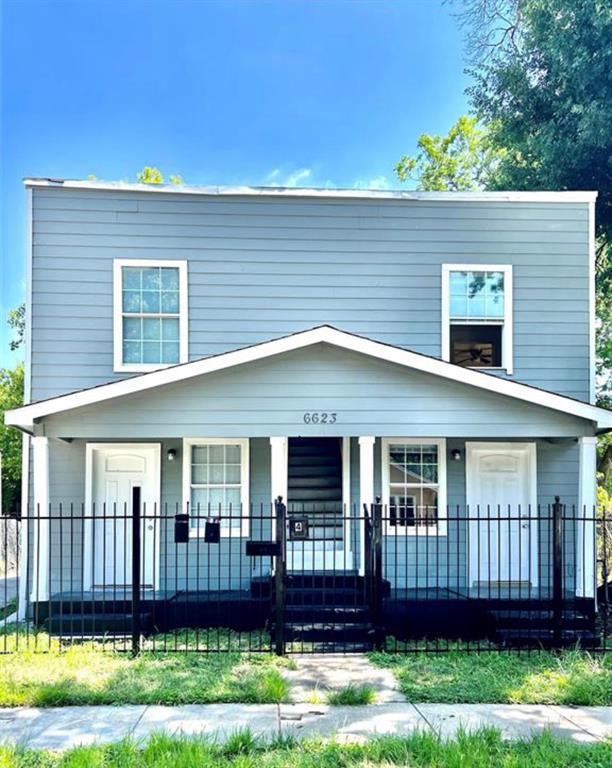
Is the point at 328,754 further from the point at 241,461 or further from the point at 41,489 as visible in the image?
the point at 41,489

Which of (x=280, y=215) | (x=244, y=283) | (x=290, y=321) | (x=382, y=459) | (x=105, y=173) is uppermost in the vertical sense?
(x=105, y=173)

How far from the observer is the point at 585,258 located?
31.0 ft

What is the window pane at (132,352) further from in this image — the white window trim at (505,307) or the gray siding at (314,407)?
the white window trim at (505,307)

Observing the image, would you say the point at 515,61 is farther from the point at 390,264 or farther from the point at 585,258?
the point at 390,264

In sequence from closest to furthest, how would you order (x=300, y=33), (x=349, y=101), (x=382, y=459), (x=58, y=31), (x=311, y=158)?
1. (x=382, y=459)
2. (x=58, y=31)
3. (x=300, y=33)
4. (x=349, y=101)
5. (x=311, y=158)

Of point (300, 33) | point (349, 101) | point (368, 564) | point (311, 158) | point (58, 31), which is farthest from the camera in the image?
point (311, 158)

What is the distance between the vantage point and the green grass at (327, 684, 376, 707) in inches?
203

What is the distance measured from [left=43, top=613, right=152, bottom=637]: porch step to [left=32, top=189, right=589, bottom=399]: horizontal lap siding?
131 inches

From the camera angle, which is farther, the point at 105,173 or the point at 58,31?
the point at 105,173

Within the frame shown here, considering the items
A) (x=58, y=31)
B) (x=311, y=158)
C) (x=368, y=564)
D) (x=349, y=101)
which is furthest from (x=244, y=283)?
(x=311, y=158)

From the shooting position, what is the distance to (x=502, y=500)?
29.9 feet

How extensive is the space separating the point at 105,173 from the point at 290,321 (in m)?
12.6

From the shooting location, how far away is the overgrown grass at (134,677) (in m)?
5.16

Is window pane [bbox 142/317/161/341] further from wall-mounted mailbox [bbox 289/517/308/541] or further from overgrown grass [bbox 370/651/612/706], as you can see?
overgrown grass [bbox 370/651/612/706]
